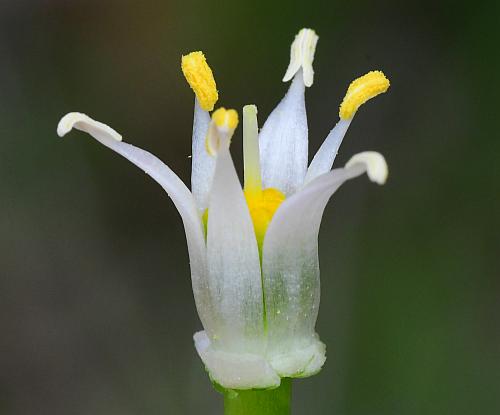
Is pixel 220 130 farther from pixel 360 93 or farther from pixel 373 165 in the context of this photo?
pixel 360 93

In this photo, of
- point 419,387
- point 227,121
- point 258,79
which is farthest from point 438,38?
point 227,121

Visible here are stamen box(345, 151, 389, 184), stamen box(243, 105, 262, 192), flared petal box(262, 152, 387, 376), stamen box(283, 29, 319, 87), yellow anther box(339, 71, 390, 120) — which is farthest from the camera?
stamen box(283, 29, 319, 87)

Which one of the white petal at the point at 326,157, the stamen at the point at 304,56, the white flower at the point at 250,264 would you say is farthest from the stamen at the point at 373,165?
the stamen at the point at 304,56

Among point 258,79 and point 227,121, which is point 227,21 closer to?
point 258,79

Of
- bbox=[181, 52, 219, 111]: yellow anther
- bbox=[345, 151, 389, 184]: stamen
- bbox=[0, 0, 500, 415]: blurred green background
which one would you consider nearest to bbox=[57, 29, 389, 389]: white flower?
bbox=[345, 151, 389, 184]: stamen

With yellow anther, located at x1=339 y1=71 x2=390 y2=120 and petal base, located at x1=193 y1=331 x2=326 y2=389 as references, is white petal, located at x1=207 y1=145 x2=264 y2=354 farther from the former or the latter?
yellow anther, located at x1=339 y1=71 x2=390 y2=120

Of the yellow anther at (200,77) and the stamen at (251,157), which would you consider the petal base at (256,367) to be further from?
the yellow anther at (200,77)
